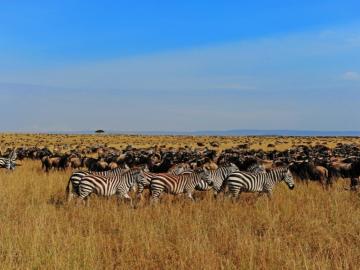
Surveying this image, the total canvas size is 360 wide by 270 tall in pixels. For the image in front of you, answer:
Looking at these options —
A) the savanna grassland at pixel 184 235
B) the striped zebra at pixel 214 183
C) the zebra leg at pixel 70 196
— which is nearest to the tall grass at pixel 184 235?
the savanna grassland at pixel 184 235

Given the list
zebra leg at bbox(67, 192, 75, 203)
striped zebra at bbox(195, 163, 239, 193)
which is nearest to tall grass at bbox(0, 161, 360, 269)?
zebra leg at bbox(67, 192, 75, 203)

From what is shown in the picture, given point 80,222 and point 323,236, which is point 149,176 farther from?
point 323,236

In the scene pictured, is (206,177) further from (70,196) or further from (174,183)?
(70,196)

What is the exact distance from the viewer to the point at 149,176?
15.3 m

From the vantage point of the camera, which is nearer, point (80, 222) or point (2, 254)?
point (2, 254)

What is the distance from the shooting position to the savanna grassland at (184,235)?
8065 mm

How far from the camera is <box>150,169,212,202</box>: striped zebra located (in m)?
14.1

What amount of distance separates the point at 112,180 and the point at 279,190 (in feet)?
22.2

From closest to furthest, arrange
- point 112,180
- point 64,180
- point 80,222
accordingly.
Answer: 1. point 80,222
2. point 112,180
3. point 64,180

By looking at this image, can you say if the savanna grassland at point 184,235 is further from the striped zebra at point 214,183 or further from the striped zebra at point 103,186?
the striped zebra at point 214,183

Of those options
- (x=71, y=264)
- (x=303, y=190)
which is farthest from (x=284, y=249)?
(x=303, y=190)

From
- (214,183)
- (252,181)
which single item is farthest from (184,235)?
(214,183)

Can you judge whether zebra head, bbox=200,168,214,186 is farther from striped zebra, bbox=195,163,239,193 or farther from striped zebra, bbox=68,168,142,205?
striped zebra, bbox=68,168,142,205

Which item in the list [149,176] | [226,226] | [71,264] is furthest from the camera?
[149,176]
